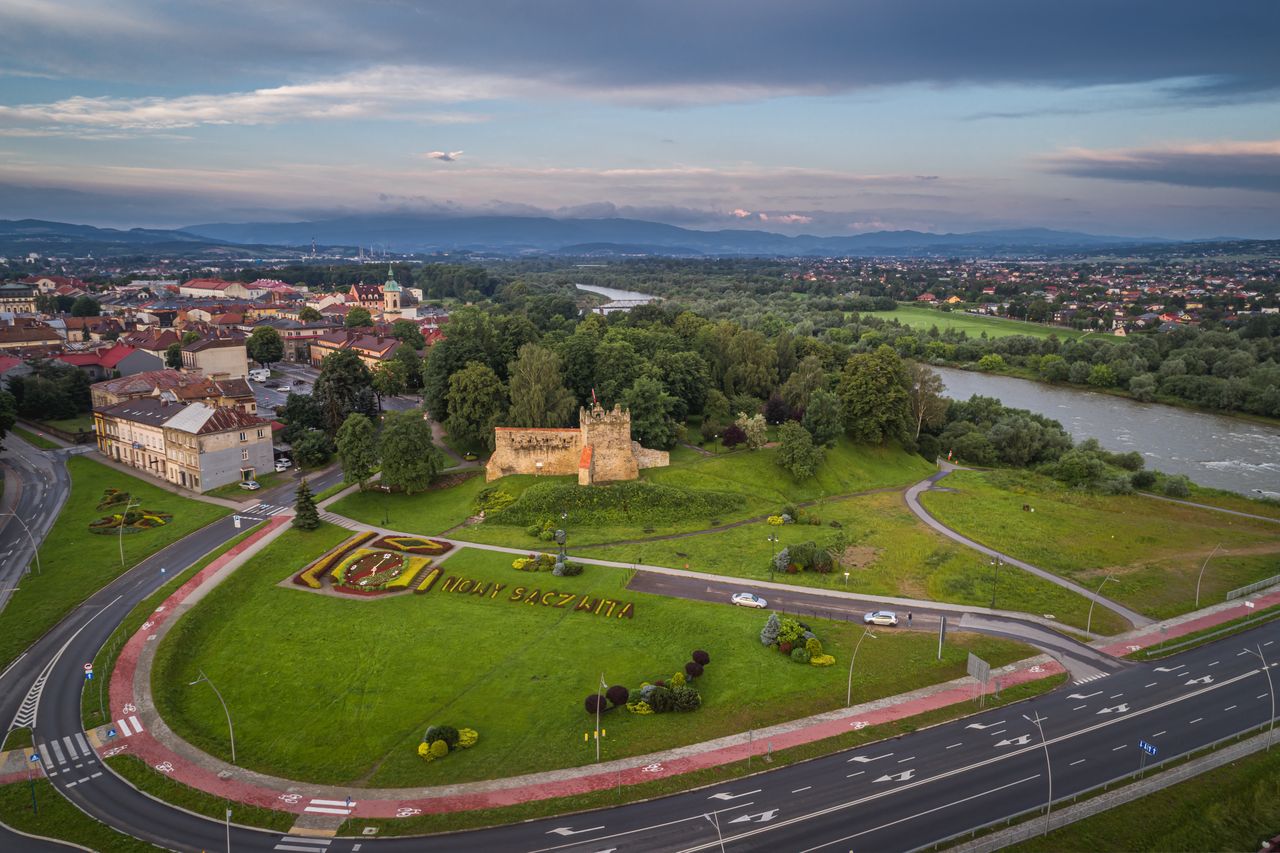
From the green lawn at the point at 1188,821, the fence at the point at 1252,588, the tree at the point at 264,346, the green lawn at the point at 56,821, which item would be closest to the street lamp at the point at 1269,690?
the green lawn at the point at 1188,821

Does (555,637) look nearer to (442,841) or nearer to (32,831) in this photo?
(442,841)

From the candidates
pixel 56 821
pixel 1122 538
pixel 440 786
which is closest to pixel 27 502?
pixel 56 821

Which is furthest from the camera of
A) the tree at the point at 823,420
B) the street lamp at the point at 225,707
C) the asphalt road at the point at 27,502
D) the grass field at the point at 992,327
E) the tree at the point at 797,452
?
the grass field at the point at 992,327

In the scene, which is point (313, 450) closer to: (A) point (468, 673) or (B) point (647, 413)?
(B) point (647, 413)

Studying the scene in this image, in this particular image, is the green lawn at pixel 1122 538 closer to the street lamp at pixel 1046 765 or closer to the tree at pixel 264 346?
the street lamp at pixel 1046 765

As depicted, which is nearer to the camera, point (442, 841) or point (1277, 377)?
point (442, 841)

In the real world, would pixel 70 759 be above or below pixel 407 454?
below

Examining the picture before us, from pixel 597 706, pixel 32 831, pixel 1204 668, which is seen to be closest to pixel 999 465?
pixel 1204 668
